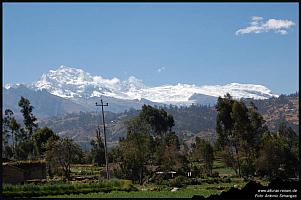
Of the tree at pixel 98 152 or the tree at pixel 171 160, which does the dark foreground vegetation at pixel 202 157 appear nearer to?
the tree at pixel 171 160

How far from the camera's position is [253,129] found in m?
50.5

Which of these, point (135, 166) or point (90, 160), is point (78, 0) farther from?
point (90, 160)

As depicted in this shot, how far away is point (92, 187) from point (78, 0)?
1798 centimetres

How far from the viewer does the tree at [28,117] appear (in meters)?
62.8

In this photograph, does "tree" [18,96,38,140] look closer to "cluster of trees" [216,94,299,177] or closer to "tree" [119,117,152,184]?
"tree" [119,117,152,184]

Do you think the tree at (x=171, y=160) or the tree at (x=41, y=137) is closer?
the tree at (x=171, y=160)

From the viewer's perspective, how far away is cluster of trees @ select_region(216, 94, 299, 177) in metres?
44.8

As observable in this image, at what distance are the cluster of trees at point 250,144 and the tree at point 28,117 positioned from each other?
25.1 m

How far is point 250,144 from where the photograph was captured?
5000 centimetres

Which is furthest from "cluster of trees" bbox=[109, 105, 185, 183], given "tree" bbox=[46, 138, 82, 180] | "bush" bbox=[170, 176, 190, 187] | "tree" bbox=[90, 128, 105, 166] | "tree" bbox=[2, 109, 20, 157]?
"tree" bbox=[2, 109, 20, 157]

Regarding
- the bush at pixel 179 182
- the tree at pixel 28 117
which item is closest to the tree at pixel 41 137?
the tree at pixel 28 117

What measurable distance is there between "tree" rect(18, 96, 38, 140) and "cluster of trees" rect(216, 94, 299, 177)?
988 inches

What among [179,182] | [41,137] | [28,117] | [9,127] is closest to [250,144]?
[179,182]

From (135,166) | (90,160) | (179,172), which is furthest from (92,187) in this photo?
(90,160)
